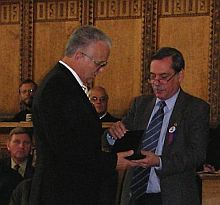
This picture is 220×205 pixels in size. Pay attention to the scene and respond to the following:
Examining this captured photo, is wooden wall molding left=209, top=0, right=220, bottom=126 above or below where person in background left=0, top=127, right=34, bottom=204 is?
above

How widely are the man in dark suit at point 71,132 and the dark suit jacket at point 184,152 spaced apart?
0.51 meters

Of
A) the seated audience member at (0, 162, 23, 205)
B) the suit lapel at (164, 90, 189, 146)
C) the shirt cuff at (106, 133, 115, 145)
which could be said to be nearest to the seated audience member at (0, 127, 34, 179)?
the seated audience member at (0, 162, 23, 205)

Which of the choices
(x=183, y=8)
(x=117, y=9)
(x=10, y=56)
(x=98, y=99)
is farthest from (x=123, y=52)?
(x=10, y=56)

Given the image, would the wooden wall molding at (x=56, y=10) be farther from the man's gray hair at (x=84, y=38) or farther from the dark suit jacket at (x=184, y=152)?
the man's gray hair at (x=84, y=38)

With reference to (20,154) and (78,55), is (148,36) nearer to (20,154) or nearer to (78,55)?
(20,154)

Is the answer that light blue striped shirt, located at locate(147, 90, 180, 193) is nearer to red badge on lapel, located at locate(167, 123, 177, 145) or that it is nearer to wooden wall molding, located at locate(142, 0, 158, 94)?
red badge on lapel, located at locate(167, 123, 177, 145)

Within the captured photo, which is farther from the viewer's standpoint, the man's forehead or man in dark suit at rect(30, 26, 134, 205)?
the man's forehead

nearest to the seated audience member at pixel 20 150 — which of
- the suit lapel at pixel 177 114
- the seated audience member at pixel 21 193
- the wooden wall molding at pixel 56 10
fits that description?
the seated audience member at pixel 21 193

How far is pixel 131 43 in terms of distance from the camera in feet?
29.8

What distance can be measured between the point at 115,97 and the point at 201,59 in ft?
4.15

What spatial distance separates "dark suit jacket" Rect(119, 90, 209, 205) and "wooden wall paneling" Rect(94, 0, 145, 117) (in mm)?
5133

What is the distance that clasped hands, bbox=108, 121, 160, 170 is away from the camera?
3.54m

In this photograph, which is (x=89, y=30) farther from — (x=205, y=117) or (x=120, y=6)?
(x=120, y=6)

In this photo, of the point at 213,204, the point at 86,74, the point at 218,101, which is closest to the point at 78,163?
the point at 86,74
